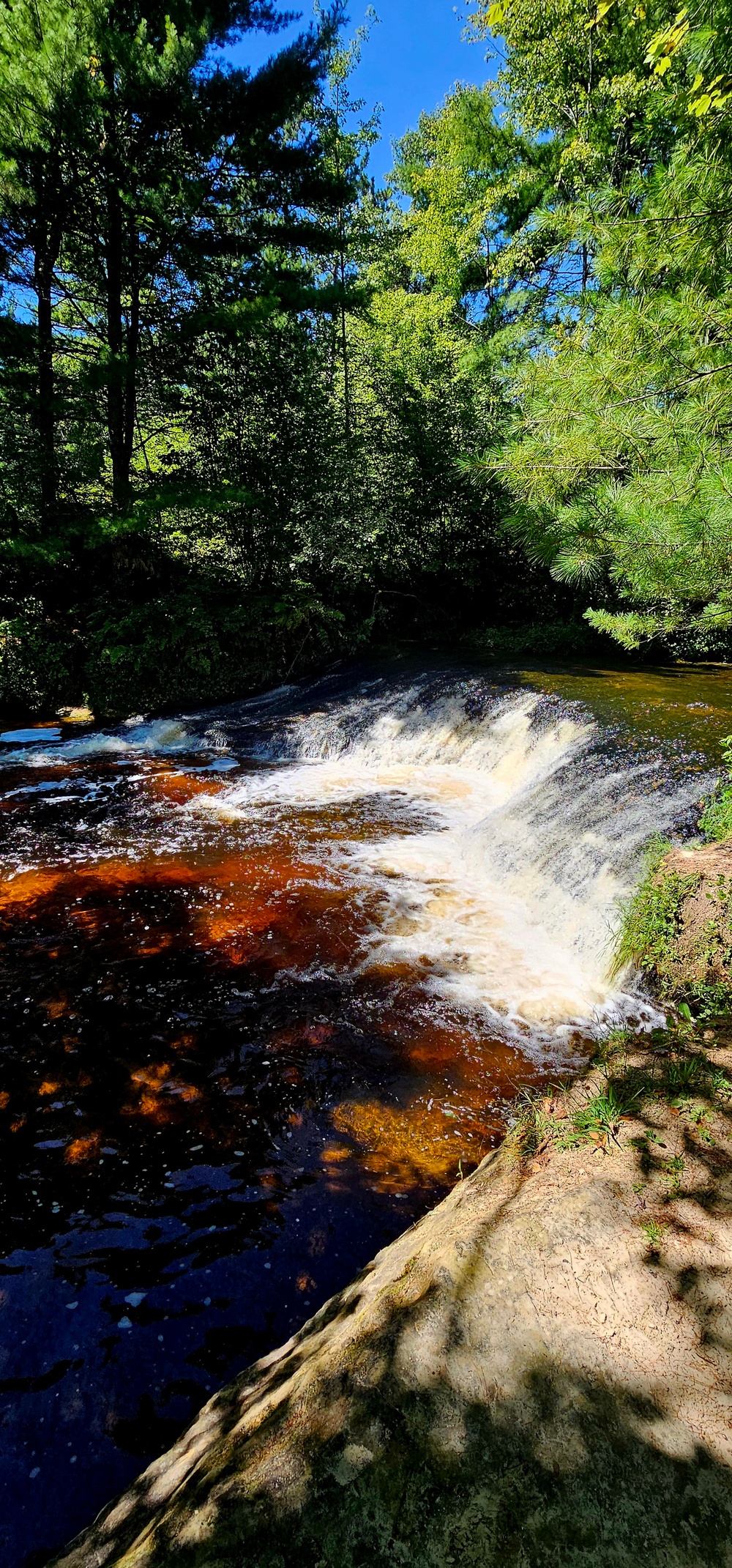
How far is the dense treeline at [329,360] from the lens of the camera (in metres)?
3.96

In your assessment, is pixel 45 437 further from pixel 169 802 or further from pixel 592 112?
pixel 592 112

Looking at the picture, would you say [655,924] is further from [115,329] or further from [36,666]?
[115,329]

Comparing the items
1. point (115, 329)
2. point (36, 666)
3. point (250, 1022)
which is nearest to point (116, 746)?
point (36, 666)

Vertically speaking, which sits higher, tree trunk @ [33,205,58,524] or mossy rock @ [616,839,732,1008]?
tree trunk @ [33,205,58,524]

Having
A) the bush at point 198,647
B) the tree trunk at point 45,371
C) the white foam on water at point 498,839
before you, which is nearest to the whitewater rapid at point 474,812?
the white foam on water at point 498,839

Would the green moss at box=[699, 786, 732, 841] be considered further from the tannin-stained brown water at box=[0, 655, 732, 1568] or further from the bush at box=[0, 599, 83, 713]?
the bush at box=[0, 599, 83, 713]

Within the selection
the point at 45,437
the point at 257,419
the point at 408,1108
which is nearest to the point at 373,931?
the point at 408,1108

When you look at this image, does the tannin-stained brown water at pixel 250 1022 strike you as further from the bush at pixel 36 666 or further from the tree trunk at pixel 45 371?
the tree trunk at pixel 45 371

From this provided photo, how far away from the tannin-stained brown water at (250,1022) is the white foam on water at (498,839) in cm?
3

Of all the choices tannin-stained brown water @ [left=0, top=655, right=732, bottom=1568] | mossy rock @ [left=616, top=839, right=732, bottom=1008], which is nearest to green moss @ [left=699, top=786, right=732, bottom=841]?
mossy rock @ [left=616, top=839, right=732, bottom=1008]

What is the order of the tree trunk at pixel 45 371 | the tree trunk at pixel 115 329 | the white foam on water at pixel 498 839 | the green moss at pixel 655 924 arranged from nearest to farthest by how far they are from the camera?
the green moss at pixel 655 924 → the white foam on water at pixel 498 839 → the tree trunk at pixel 115 329 → the tree trunk at pixel 45 371

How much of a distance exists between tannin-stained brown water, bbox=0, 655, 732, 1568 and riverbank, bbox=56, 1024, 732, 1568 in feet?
1.51

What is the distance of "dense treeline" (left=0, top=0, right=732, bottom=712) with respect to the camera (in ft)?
13.0

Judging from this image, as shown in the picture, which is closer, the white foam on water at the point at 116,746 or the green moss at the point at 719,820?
the green moss at the point at 719,820
